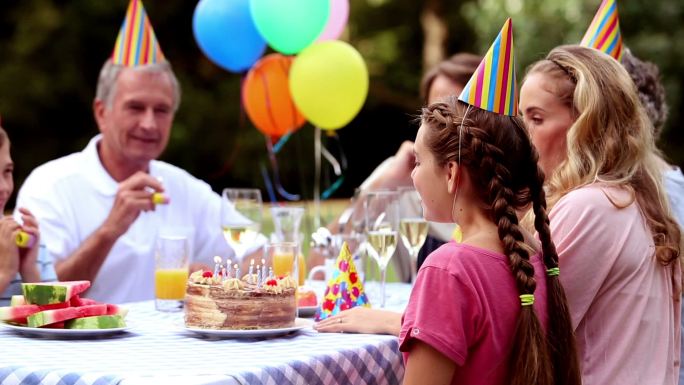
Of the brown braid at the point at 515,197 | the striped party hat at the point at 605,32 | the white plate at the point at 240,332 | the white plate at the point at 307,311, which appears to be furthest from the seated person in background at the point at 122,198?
→ the brown braid at the point at 515,197

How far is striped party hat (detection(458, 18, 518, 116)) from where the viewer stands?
1.84 meters

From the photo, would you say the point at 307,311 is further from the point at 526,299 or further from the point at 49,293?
the point at 526,299

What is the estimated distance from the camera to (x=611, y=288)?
85.6 inches

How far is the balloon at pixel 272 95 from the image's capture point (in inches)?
227

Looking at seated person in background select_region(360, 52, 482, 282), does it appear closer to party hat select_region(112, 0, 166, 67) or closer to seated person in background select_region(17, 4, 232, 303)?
seated person in background select_region(17, 4, 232, 303)

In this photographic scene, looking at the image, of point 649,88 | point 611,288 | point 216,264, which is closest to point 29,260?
point 216,264

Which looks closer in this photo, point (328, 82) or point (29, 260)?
point (29, 260)

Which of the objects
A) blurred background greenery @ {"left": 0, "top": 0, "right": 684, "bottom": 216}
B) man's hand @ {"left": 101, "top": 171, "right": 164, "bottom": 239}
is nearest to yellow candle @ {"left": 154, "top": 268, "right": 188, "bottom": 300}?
man's hand @ {"left": 101, "top": 171, "right": 164, "bottom": 239}

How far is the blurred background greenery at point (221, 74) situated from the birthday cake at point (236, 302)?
1023cm

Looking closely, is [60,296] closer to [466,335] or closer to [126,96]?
[466,335]

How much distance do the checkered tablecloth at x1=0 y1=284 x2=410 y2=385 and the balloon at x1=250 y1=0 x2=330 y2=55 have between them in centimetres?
306

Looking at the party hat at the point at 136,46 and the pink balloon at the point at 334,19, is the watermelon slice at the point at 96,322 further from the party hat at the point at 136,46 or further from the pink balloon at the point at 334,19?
the pink balloon at the point at 334,19

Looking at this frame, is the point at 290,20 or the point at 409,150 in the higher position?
the point at 290,20

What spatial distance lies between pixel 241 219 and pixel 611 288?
1.11 m
